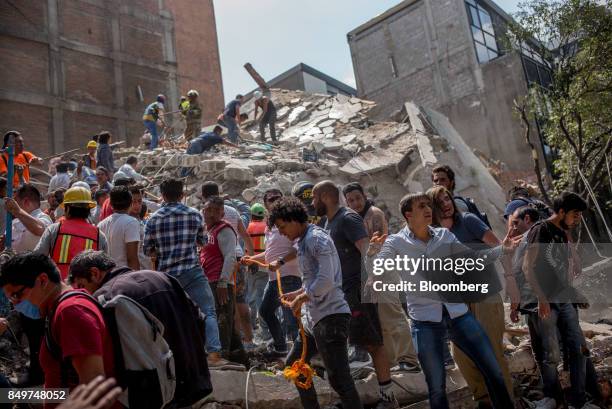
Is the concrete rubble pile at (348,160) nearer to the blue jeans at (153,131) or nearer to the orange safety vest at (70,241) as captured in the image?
the blue jeans at (153,131)

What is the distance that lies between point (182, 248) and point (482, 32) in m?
20.8

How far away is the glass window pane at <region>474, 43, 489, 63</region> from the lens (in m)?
20.7

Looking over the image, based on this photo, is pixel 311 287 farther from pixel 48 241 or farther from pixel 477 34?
pixel 477 34

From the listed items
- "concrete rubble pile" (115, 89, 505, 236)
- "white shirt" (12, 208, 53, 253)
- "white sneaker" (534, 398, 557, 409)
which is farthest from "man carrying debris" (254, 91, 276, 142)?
"white sneaker" (534, 398, 557, 409)

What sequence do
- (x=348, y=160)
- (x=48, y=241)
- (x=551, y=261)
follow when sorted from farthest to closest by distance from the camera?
(x=348, y=160) → (x=551, y=261) → (x=48, y=241)

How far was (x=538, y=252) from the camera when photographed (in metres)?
4.04

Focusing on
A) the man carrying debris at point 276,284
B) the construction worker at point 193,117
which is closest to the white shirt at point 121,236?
the man carrying debris at point 276,284

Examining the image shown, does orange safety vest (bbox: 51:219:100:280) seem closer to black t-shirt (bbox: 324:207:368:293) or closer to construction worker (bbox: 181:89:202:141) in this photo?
black t-shirt (bbox: 324:207:368:293)

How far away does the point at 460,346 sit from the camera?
3.46 m

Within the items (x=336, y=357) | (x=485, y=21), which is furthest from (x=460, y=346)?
(x=485, y=21)

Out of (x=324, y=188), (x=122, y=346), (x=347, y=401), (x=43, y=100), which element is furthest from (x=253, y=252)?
(x=43, y=100)

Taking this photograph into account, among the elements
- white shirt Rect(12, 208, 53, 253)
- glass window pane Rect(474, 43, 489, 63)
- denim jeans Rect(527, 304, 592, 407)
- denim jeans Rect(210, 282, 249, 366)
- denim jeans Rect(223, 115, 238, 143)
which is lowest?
denim jeans Rect(527, 304, 592, 407)

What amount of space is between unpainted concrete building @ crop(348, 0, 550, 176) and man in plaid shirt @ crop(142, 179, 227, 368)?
52.8ft

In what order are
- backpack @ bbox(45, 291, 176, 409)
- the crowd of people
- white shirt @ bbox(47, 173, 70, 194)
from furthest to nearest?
white shirt @ bbox(47, 173, 70, 194), the crowd of people, backpack @ bbox(45, 291, 176, 409)
